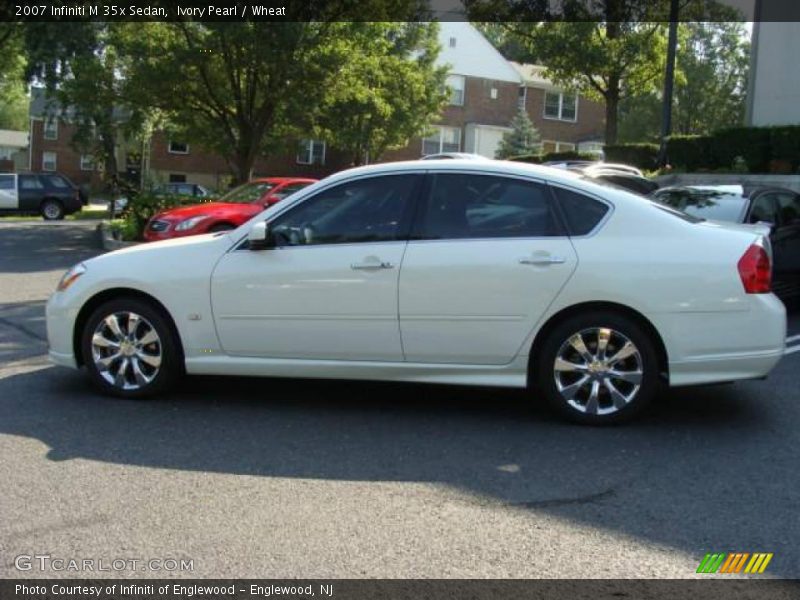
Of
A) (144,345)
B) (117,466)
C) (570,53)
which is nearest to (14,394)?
(144,345)

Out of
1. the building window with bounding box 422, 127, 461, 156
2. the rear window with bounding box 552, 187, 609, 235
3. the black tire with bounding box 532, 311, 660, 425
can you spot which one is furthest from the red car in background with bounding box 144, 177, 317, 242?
the building window with bounding box 422, 127, 461, 156

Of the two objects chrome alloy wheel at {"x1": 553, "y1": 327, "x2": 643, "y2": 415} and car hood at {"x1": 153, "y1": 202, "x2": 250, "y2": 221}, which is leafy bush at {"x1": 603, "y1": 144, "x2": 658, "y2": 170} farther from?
chrome alloy wheel at {"x1": 553, "y1": 327, "x2": 643, "y2": 415}

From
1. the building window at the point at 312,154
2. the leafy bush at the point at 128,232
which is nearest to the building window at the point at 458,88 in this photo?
the building window at the point at 312,154

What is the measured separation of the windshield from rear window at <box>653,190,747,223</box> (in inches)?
286

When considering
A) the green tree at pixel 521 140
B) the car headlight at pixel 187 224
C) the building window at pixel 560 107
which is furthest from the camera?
the building window at pixel 560 107

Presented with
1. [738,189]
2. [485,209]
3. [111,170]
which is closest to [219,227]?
[738,189]

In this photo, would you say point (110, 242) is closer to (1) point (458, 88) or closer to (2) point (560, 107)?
(1) point (458, 88)

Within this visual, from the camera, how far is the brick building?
147ft

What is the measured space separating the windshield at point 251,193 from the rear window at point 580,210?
9.43 meters

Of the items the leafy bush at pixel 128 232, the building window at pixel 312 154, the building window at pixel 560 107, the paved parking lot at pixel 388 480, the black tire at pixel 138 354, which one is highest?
the building window at pixel 560 107

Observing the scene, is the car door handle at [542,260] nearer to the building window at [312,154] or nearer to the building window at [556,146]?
the building window at [312,154]

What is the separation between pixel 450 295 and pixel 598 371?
1051 millimetres

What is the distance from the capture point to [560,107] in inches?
1887

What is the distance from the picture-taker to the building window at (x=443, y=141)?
4462 centimetres
